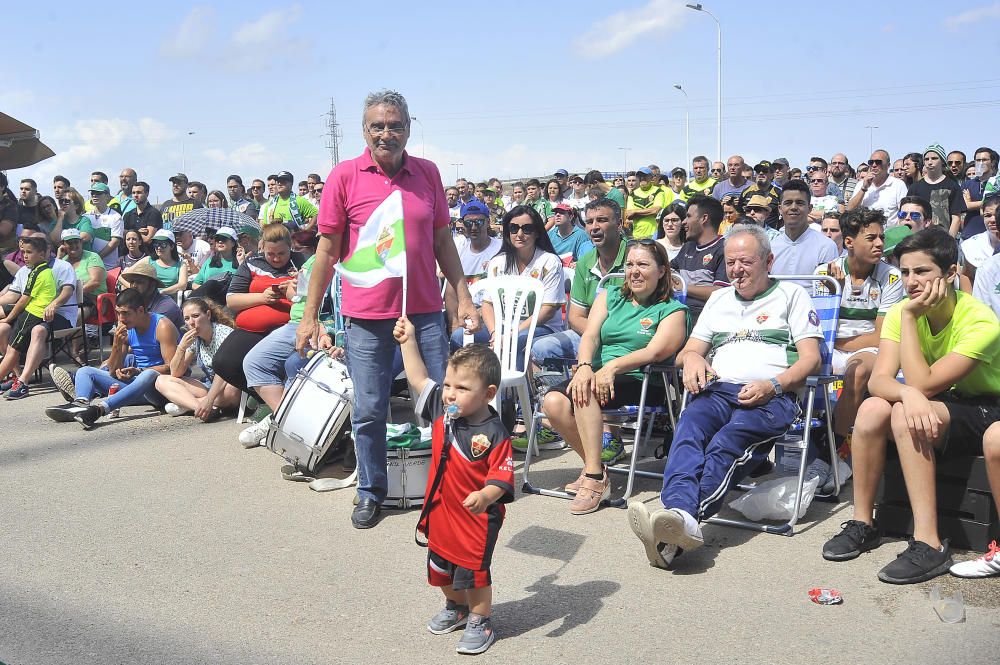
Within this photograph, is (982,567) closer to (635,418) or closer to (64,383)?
(635,418)

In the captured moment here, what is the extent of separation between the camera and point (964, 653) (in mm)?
3504

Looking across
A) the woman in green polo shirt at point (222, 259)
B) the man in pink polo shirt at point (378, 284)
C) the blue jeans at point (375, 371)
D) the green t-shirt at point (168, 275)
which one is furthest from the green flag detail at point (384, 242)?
the green t-shirt at point (168, 275)

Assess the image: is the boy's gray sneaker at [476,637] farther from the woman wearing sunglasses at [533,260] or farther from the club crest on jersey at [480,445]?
the woman wearing sunglasses at [533,260]

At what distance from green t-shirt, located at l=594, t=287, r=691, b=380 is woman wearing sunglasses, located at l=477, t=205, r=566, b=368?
1.38m

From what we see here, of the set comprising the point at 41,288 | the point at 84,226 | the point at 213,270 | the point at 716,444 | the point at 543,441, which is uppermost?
the point at 84,226

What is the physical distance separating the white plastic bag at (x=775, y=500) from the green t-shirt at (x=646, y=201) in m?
7.22

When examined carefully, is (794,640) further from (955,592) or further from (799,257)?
(799,257)

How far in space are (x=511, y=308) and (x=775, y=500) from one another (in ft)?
8.32

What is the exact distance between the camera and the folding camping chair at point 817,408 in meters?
4.93

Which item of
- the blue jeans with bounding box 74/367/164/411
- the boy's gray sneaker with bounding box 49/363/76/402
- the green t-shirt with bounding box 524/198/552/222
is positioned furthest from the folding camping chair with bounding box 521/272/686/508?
the green t-shirt with bounding box 524/198/552/222

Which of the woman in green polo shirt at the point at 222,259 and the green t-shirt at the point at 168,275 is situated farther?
the green t-shirt at the point at 168,275

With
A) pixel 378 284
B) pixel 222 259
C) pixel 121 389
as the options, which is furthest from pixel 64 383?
pixel 378 284

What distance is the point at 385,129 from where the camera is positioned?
4883mm

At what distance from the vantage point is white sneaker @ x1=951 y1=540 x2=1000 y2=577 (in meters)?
4.19
